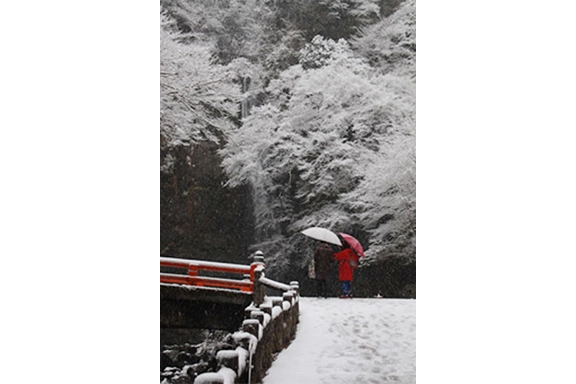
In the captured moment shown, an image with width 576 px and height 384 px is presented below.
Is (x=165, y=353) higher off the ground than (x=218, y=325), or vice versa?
(x=218, y=325)

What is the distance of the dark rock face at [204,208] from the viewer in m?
17.3

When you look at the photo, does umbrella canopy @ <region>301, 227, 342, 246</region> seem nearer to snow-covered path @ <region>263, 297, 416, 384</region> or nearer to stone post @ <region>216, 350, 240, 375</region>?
snow-covered path @ <region>263, 297, 416, 384</region>

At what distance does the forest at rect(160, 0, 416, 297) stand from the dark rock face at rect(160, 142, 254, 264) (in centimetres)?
4

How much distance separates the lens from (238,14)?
753 inches

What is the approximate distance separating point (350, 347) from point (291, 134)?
9.81m

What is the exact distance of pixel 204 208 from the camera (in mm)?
17609

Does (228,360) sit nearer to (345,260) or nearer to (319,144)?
(345,260)

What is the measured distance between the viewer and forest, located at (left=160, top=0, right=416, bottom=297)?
13.8 m

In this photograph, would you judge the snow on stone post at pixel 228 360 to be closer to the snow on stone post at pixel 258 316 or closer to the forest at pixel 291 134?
the snow on stone post at pixel 258 316
